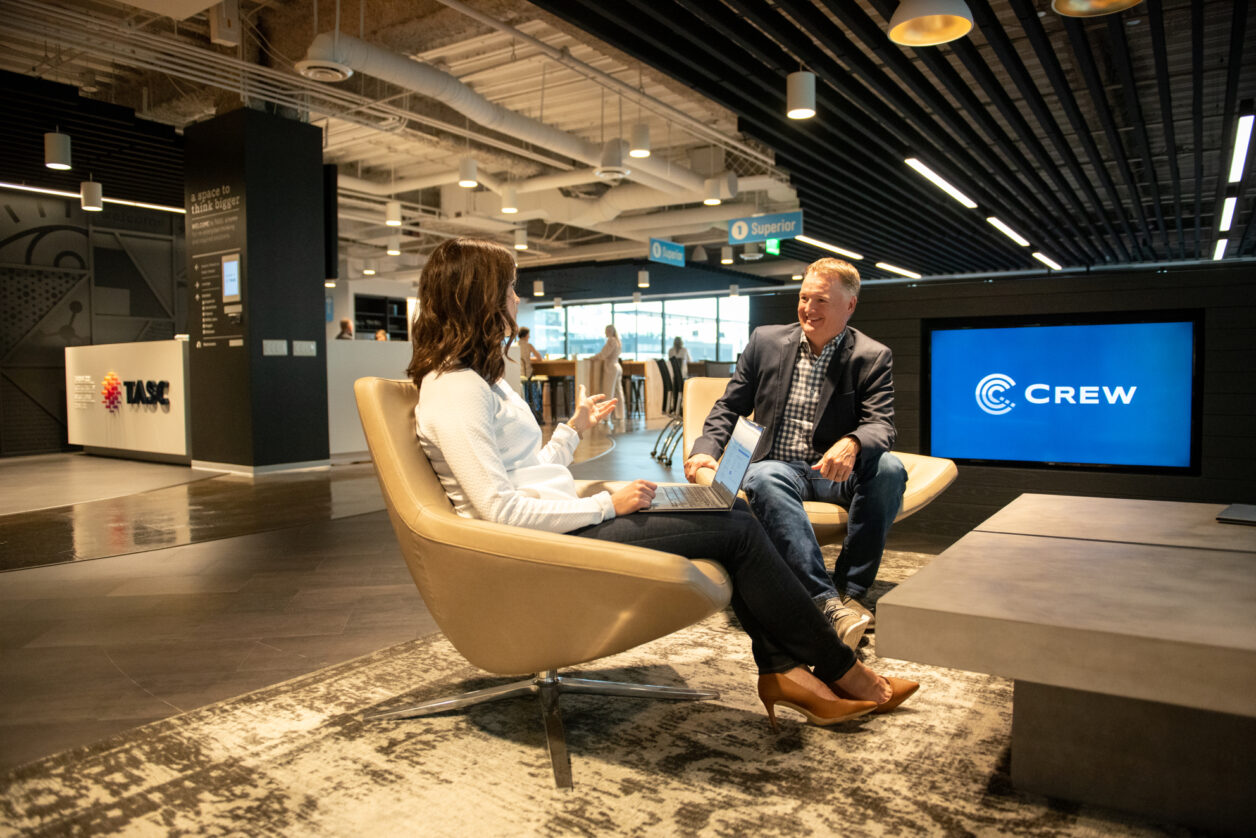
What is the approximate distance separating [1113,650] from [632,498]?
35.9 inches

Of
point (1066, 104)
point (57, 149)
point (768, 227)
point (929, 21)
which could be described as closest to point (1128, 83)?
point (1066, 104)

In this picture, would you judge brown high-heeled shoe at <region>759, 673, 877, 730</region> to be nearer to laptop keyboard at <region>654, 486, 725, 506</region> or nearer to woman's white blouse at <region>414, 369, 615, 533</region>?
laptop keyboard at <region>654, 486, 725, 506</region>

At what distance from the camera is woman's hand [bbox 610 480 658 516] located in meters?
1.73

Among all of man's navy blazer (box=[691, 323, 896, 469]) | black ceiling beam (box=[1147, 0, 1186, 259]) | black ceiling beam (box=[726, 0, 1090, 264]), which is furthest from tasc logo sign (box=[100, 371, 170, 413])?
black ceiling beam (box=[1147, 0, 1186, 259])

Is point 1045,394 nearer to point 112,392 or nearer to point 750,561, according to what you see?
point 750,561

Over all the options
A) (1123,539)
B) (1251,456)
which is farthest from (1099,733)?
(1251,456)

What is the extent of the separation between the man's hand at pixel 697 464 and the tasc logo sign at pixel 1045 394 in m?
1.91

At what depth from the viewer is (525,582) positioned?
1.56m

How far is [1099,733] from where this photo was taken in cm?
147

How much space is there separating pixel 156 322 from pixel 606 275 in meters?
10.1

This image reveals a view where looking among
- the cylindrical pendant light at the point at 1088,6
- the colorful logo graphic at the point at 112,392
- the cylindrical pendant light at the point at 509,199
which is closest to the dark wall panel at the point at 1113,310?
the cylindrical pendant light at the point at 1088,6

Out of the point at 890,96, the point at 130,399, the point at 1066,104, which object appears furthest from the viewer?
the point at 130,399

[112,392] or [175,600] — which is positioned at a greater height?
[112,392]

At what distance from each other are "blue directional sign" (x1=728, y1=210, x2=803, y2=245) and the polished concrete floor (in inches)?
286
